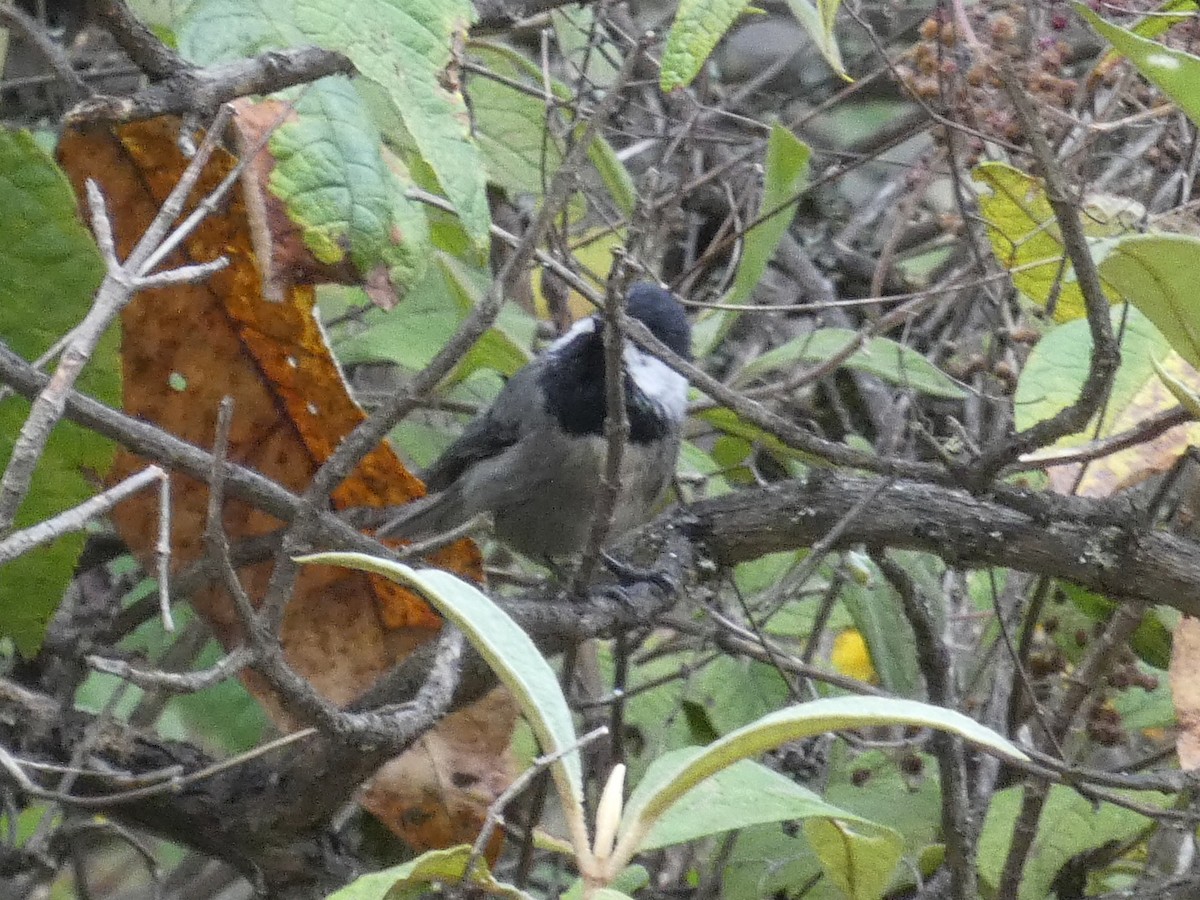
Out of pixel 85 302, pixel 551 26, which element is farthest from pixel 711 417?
pixel 85 302

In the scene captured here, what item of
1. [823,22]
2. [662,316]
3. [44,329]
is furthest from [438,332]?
[823,22]

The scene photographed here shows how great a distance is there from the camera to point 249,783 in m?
1.84

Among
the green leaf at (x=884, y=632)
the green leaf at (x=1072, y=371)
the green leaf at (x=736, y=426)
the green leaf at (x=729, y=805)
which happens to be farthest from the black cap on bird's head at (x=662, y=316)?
the green leaf at (x=729, y=805)

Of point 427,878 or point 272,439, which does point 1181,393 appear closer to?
point 427,878

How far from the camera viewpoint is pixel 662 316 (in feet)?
8.41

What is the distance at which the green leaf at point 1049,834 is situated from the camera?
180 cm

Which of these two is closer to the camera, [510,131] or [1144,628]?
[1144,628]

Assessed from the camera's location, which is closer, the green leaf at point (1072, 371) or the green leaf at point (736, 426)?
the green leaf at point (1072, 371)

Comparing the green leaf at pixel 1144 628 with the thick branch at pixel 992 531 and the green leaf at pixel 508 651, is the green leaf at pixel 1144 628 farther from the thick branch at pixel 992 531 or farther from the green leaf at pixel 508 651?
the green leaf at pixel 508 651

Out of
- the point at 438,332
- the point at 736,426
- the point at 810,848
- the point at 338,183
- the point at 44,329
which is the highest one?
the point at 338,183

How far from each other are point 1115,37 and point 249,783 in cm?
133

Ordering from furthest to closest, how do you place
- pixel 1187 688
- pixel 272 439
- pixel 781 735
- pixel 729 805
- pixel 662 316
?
pixel 662 316 < pixel 272 439 < pixel 1187 688 < pixel 729 805 < pixel 781 735

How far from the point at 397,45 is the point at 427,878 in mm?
689

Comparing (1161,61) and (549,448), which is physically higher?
(1161,61)
